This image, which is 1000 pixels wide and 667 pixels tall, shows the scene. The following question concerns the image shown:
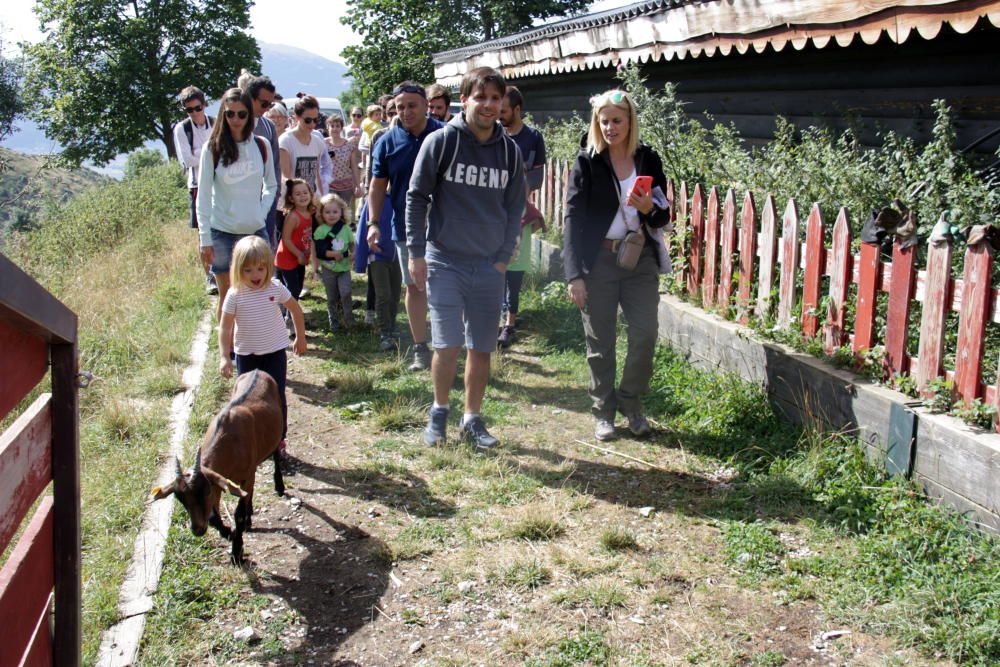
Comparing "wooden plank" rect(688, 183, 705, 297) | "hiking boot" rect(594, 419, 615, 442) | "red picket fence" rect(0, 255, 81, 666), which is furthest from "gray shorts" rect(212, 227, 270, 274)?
"red picket fence" rect(0, 255, 81, 666)

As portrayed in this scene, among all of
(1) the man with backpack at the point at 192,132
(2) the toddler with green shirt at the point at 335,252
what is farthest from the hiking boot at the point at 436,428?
(1) the man with backpack at the point at 192,132

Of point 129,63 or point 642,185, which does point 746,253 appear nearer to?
point 642,185

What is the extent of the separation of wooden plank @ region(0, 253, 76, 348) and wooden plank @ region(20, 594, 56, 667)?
2.05 ft

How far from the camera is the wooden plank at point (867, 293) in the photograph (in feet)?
14.8

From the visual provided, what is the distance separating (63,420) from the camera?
7.00 ft

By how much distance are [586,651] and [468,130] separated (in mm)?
2772

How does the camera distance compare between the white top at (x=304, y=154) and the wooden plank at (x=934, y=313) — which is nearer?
the wooden plank at (x=934, y=313)

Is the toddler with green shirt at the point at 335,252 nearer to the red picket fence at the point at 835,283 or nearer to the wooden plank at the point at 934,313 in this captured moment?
the red picket fence at the point at 835,283

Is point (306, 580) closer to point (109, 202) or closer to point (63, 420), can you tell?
point (63, 420)

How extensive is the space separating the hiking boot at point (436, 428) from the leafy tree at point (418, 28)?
3381cm

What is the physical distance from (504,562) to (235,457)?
47.6 inches

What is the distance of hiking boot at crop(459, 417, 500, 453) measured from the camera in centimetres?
497

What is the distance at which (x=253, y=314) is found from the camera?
15.2ft

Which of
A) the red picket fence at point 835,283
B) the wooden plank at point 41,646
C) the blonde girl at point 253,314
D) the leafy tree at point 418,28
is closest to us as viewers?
the wooden plank at point 41,646
